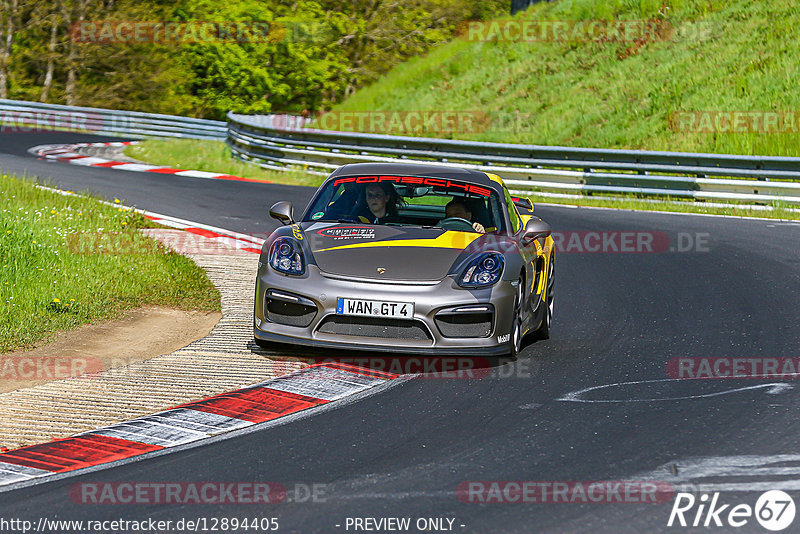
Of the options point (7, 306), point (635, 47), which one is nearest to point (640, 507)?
point (7, 306)

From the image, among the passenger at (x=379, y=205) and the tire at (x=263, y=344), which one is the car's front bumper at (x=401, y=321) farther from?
the passenger at (x=379, y=205)

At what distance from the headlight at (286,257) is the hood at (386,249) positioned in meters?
0.11

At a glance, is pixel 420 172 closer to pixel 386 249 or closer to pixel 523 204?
pixel 386 249

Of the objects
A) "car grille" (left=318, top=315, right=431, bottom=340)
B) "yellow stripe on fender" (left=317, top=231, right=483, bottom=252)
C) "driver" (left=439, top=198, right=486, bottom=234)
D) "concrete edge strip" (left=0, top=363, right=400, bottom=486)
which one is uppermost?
"driver" (left=439, top=198, right=486, bottom=234)

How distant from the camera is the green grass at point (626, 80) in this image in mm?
26109

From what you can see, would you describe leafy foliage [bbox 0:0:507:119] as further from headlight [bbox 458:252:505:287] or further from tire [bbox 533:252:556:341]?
headlight [bbox 458:252:505:287]

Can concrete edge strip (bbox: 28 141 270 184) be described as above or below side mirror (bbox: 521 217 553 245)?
below

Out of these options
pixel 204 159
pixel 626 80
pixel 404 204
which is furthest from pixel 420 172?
pixel 626 80

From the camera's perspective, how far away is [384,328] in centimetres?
707

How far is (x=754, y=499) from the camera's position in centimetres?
461

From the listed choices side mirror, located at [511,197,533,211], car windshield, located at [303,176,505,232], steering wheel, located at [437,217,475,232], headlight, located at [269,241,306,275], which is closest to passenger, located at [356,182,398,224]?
car windshield, located at [303,176,505,232]

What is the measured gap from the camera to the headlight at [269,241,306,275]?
7.40 meters

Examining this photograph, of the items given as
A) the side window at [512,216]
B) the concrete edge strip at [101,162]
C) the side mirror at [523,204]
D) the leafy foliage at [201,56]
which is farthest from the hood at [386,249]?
the leafy foliage at [201,56]

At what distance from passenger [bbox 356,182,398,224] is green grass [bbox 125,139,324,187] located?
13369 millimetres
